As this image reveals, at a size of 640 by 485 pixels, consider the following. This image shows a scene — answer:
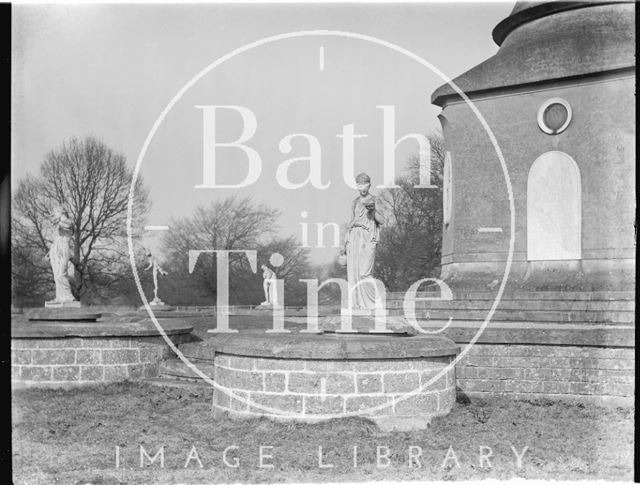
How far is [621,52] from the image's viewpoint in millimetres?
14766

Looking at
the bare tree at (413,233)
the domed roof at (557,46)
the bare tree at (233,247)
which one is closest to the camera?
the domed roof at (557,46)

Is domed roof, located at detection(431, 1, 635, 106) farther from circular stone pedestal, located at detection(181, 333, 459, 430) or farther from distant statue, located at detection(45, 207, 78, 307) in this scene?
circular stone pedestal, located at detection(181, 333, 459, 430)

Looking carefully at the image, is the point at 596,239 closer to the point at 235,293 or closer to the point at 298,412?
the point at 298,412

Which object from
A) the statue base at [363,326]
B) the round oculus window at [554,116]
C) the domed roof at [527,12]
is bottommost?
the statue base at [363,326]

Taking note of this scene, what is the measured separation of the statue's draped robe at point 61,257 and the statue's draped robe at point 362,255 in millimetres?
5148

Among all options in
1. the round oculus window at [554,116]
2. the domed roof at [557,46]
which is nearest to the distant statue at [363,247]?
the round oculus window at [554,116]

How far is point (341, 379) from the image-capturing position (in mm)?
7770

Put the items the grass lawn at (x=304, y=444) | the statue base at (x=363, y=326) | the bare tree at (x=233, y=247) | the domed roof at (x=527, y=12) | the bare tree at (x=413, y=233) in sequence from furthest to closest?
the bare tree at (x=233, y=247), the bare tree at (x=413, y=233), the domed roof at (x=527, y=12), the statue base at (x=363, y=326), the grass lawn at (x=304, y=444)

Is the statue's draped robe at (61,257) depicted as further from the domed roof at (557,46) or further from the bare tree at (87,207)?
the bare tree at (87,207)

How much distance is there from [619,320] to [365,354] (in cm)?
657

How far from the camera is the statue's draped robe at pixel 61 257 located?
39.3 ft

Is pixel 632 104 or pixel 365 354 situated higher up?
pixel 632 104
